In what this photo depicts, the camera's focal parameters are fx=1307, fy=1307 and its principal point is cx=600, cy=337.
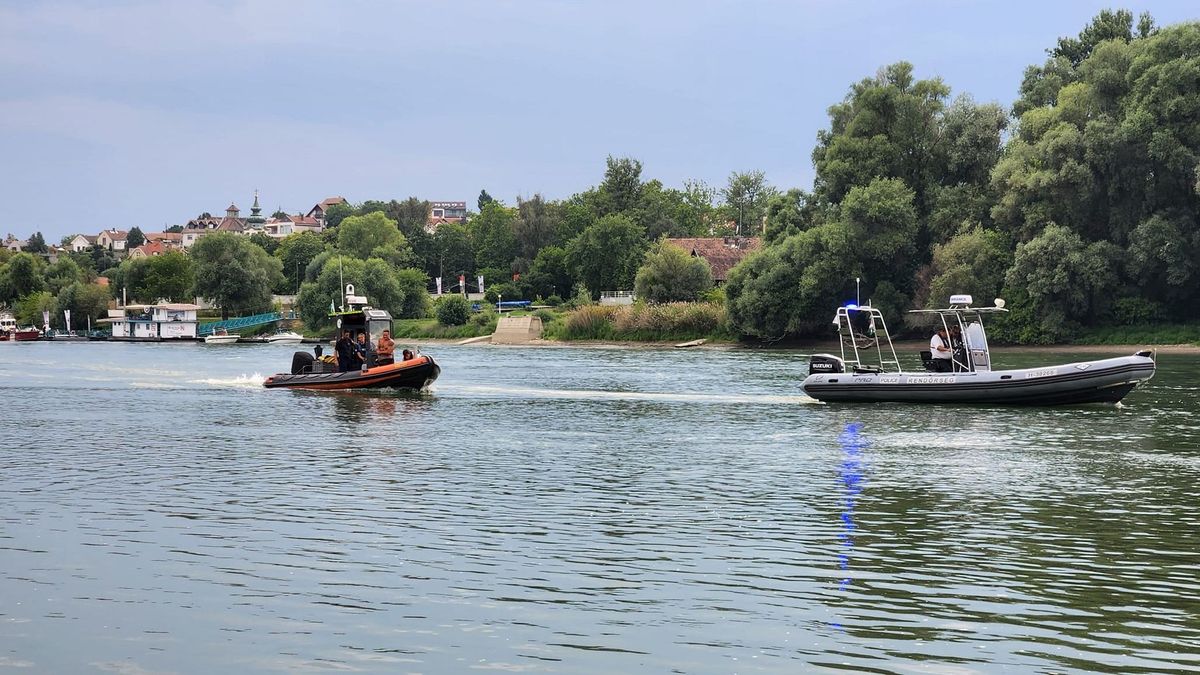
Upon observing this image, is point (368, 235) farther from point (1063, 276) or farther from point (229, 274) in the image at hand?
point (1063, 276)

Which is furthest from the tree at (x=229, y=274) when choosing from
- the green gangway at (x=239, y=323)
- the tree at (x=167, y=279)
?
the tree at (x=167, y=279)

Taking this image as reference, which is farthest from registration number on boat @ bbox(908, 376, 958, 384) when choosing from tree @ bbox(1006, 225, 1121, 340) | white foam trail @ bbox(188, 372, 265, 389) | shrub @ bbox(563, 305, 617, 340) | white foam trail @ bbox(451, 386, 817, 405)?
shrub @ bbox(563, 305, 617, 340)

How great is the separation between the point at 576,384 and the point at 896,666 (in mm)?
39125

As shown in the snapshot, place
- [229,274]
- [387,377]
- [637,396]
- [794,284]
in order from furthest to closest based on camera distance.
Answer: [229,274], [794,284], [637,396], [387,377]

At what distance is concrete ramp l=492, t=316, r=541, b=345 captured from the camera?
100 metres

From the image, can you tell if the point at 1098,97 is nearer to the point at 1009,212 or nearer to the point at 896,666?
the point at 1009,212

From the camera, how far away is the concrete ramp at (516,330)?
100188 mm

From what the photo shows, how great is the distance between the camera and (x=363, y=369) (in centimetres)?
4109

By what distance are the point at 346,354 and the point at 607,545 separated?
2714cm

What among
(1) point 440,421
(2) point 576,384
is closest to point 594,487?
(1) point 440,421

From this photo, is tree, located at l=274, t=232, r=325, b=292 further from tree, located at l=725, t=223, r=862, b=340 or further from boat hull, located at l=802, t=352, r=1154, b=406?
boat hull, located at l=802, t=352, r=1154, b=406

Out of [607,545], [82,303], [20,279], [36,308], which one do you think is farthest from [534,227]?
[607,545]

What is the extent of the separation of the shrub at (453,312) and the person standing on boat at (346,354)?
225 ft

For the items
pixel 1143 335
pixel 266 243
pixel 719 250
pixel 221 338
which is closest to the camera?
pixel 1143 335
